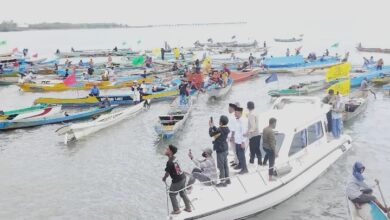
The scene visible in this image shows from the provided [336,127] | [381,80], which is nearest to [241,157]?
[336,127]

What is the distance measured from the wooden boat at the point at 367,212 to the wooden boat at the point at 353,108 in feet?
45.6

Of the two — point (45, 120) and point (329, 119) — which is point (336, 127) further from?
point (45, 120)

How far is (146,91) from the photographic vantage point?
3338 centimetres

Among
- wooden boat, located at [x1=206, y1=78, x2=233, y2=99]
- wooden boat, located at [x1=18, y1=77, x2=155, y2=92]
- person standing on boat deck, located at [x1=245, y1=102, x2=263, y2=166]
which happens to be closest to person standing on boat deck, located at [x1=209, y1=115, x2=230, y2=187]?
person standing on boat deck, located at [x1=245, y1=102, x2=263, y2=166]

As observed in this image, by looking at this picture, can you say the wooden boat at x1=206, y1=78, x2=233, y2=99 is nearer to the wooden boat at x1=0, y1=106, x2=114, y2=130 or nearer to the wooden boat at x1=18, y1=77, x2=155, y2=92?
the wooden boat at x1=0, y1=106, x2=114, y2=130

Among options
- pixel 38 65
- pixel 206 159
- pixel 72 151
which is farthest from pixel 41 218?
pixel 38 65

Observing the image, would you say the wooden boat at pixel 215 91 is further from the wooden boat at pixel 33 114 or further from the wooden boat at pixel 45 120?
the wooden boat at pixel 33 114

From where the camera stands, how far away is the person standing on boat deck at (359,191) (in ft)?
34.3

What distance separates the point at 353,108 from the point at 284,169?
516 inches

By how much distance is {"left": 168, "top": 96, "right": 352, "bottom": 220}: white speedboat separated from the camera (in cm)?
1162

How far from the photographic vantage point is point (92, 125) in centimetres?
2356

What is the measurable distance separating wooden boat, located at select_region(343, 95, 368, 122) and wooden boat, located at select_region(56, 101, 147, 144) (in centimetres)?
1258

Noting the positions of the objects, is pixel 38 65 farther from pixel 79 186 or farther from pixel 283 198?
pixel 283 198

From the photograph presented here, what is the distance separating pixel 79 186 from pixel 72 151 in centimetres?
477
